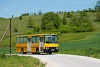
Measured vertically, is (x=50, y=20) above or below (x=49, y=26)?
above

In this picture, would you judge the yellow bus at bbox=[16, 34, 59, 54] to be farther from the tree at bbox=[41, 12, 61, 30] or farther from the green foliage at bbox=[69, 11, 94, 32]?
the tree at bbox=[41, 12, 61, 30]

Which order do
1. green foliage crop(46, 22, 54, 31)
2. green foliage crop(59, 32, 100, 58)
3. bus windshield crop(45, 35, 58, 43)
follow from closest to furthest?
green foliage crop(59, 32, 100, 58) → bus windshield crop(45, 35, 58, 43) → green foliage crop(46, 22, 54, 31)

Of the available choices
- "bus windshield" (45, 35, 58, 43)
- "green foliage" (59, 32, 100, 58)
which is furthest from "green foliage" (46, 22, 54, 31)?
"bus windshield" (45, 35, 58, 43)

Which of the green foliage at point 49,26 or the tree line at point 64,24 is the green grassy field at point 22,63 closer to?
the tree line at point 64,24

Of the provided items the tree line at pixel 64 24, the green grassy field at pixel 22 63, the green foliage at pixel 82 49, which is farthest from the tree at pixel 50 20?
the green grassy field at pixel 22 63

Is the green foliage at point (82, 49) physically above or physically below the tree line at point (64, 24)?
below

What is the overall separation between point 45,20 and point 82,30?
92.5 ft

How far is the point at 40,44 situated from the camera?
45.9 metres

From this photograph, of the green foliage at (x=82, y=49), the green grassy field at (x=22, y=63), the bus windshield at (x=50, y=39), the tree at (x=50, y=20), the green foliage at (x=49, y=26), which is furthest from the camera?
the tree at (x=50, y=20)

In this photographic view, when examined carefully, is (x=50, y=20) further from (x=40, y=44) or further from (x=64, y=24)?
(x=40, y=44)

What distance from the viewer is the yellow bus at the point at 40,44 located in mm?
44969

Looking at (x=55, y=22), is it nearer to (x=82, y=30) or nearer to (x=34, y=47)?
(x=82, y=30)

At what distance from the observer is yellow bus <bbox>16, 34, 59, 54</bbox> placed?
4497cm

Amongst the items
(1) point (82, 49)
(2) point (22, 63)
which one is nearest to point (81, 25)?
(1) point (82, 49)
